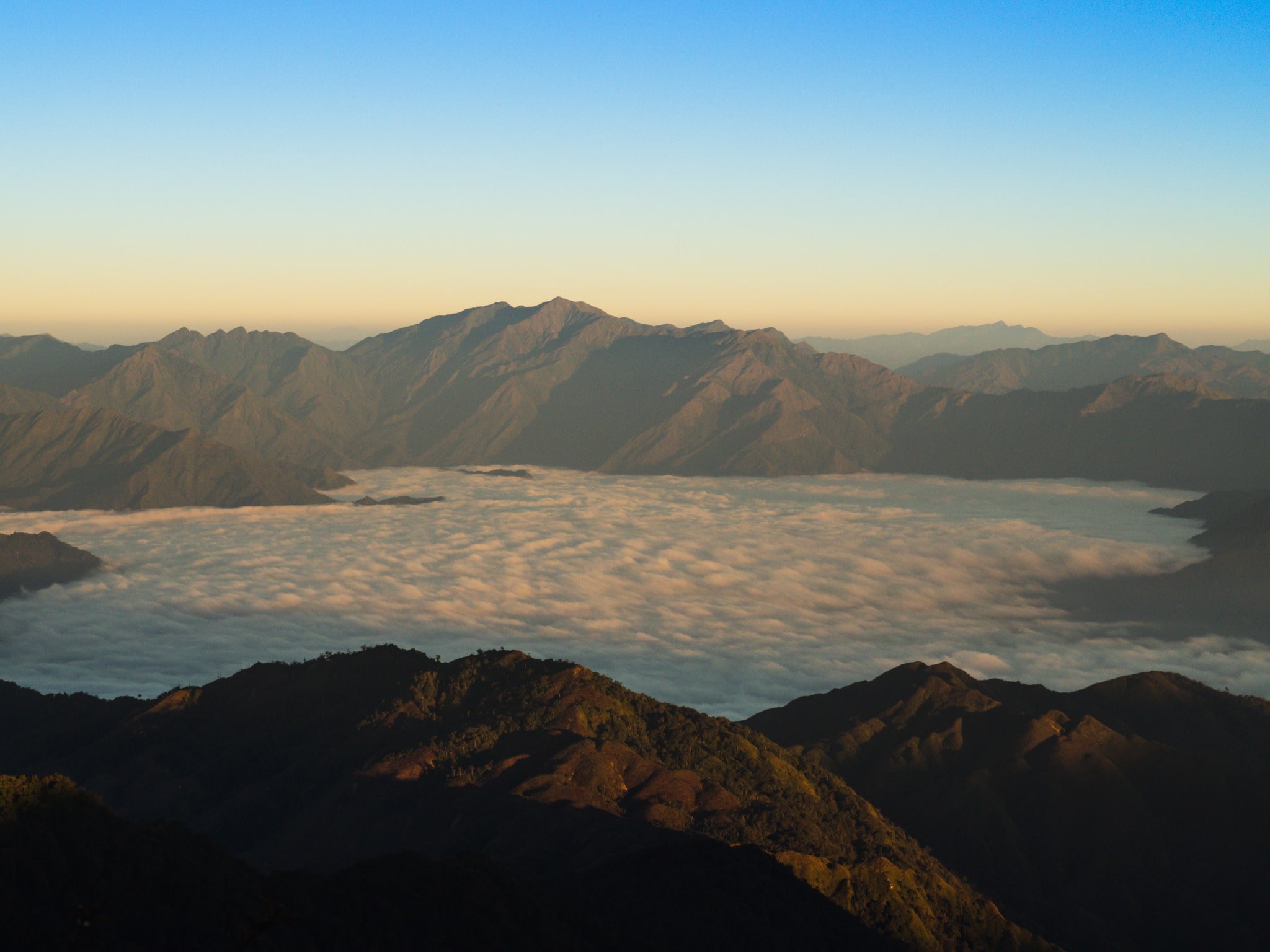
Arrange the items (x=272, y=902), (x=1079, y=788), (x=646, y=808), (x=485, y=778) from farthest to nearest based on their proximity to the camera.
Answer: (x=1079, y=788)
(x=485, y=778)
(x=646, y=808)
(x=272, y=902)

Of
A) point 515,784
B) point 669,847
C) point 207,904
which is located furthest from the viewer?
point 515,784

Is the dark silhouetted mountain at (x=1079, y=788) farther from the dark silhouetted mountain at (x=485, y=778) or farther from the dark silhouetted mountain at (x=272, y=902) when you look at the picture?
the dark silhouetted mountain at (x=272, y=902)

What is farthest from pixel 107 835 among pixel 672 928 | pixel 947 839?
pixel 947 839

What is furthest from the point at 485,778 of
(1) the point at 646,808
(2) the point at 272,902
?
(2) the point at 272,902

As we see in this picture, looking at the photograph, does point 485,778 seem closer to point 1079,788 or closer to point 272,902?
point 272,902

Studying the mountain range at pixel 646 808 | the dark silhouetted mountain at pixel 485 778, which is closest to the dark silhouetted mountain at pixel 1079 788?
the mountain range at pixel 646 808

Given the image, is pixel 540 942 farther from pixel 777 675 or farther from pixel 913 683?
pixel 777 675

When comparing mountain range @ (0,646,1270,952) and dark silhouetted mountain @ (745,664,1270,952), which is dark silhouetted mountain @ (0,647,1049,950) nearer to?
mountain range @ (0,646,1270,952)
